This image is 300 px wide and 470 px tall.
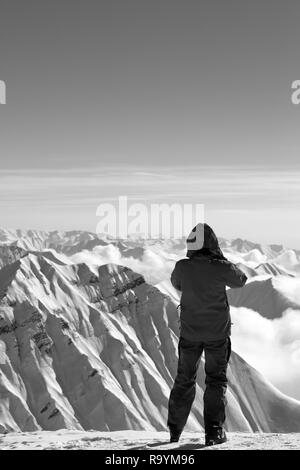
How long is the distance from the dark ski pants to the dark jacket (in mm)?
245

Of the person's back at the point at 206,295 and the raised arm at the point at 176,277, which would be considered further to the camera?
the raised arm at the point at 176,277

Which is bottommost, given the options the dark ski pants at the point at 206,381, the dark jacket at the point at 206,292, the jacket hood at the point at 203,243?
the dark ski pants at the point at 206,381

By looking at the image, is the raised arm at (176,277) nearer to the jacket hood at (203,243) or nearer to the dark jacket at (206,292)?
the dark jacket at (206,292)

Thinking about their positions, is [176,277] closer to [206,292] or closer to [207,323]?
[206,292]

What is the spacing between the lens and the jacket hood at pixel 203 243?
35.7 ft

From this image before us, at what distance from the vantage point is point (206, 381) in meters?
11.1

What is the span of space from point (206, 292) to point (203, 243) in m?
1.01

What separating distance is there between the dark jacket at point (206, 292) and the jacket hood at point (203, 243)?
0.8 inches

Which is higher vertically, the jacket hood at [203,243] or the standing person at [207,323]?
the jacket hood at [203,243]

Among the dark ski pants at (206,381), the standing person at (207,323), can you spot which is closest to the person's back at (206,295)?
the standing person at (207,323)
